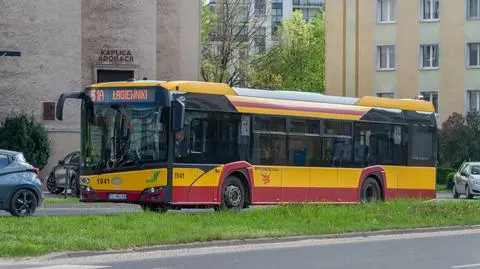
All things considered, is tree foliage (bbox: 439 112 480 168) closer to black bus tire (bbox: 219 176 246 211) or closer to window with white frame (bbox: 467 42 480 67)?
window with white frame (bbox: 467 42 480 67)

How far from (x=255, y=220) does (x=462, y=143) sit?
3917 centimetres

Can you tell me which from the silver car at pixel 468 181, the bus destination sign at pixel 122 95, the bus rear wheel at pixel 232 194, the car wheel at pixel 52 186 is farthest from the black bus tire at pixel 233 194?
the silver car at pixel 468 181

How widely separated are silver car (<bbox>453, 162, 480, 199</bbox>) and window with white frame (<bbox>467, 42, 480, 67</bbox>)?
2087 cm

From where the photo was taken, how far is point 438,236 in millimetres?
21547

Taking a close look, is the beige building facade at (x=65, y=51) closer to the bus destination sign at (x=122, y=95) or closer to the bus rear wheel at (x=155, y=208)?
the bus destination sign at (x=122, y=95)

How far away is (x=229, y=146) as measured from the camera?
938 inches

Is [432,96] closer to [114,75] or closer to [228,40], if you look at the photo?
[228,40]

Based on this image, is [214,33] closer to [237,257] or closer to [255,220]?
[255,220]

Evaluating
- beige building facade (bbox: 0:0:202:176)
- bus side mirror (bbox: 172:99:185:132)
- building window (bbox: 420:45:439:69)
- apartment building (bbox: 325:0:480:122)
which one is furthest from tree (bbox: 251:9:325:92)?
bus side mirror (bbox: 172:99:185:132)

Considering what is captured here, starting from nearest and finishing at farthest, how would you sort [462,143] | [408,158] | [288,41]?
[408,158] < [462,143] < [288,41]

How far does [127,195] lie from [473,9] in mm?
45941

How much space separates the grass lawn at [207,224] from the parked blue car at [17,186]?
168cm

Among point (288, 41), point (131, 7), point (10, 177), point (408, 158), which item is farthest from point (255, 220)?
point (288, 41)

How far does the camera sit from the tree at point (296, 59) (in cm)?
6925
